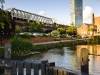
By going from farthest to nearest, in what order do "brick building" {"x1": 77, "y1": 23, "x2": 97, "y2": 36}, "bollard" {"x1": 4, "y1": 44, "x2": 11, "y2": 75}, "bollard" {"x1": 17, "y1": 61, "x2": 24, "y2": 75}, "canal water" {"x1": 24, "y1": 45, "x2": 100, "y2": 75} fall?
"brick building" {"x1": 77, "y1": 23, "x2": 97, "y2": 36}
"canal water" {"x1": 24, "y1": 45, "x2": 100, "y2": 75}
"bollard" {"x1": 4, "y1": 44, "x2": 11, "y2": 75}
"bollard" {"x1": 17, "y1": 61, "x2": 24, "y2": 75}

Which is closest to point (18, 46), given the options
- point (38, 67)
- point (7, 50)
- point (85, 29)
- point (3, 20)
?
point (3, 20)

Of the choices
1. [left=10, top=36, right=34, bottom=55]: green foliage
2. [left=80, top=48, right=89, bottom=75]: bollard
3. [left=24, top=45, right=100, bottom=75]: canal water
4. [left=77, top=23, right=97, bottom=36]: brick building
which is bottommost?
[left=24, top=45, right=100, bottom=75]: canal water

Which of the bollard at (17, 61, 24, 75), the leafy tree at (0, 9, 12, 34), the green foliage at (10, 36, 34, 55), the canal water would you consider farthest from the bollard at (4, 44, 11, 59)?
the green foliage at (10, 36, 34, 55)

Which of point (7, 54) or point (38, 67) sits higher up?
point (7, 54)

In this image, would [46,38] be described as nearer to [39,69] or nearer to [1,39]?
[1,39]

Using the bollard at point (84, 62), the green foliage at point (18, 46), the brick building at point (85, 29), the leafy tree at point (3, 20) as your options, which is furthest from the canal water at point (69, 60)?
the brick building at point (85, 29)

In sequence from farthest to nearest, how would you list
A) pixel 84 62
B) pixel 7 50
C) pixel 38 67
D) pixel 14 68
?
pixel 7 50 < pixel 14 68 < pixel 38 67 < pixel 84 62

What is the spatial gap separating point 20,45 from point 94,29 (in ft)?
219

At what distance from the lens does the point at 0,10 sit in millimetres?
23672

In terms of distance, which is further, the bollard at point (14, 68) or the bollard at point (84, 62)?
the bollard at point (14, 68)

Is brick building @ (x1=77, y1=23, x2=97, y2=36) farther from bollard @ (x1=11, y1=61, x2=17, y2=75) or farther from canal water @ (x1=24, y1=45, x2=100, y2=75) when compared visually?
bollard @ (x1=11, y1=61, x2=17, y2=75)

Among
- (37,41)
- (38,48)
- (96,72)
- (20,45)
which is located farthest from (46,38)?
(96,72)

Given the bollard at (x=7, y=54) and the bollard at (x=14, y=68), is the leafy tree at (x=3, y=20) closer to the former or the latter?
the bollard at (x=7, y=54)

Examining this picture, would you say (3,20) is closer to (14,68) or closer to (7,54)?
(7,54)
